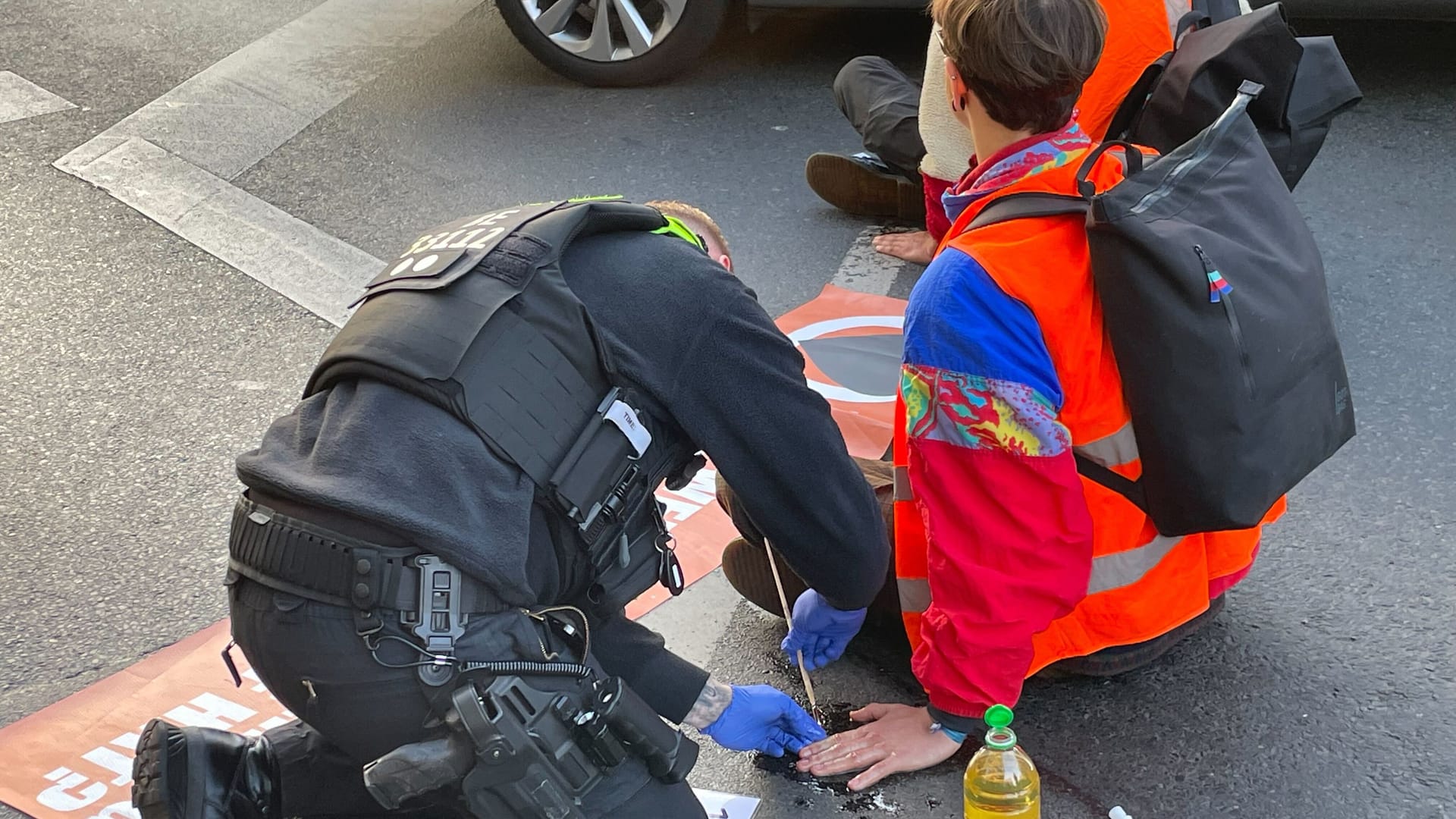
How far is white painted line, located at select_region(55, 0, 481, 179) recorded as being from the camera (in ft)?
17.2

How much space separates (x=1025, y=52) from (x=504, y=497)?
3.31 ft

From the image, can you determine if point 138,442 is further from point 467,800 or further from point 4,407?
point 467,800

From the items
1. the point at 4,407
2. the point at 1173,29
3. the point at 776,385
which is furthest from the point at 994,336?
the point at 4,407

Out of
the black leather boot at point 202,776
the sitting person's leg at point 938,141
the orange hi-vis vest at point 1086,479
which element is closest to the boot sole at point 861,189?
the sitting person's leg at point 938,141

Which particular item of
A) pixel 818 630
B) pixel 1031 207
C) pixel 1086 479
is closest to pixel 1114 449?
pixel 1086 479

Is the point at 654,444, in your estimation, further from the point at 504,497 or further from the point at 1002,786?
the point at 1002,786

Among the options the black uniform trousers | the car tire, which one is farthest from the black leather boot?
the car tire

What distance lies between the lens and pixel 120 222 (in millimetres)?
4824

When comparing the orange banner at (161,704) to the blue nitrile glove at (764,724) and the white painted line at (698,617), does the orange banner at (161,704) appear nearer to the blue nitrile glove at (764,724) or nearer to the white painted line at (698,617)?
the white painted line at (698,617)

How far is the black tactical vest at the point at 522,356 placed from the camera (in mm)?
1905

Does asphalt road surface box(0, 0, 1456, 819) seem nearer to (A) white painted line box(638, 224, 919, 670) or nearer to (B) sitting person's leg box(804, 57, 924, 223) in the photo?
(A) white painted line box(638, 224, 919, 670)

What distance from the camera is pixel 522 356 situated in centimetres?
194

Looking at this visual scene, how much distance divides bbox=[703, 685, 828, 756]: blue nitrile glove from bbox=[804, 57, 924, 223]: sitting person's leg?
227 cm

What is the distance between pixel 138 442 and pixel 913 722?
2.27 metres
